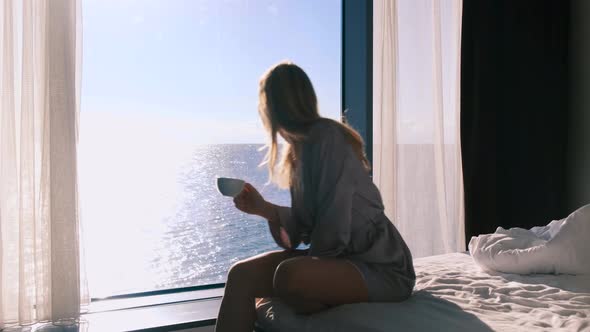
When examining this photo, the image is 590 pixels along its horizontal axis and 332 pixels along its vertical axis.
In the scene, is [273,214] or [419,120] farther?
[419,120]

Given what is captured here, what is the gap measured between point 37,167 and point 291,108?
1136 mm

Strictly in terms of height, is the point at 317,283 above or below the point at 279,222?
below

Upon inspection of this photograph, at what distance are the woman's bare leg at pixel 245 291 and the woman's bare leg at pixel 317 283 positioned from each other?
112 mm

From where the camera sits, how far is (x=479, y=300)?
60.4 inches

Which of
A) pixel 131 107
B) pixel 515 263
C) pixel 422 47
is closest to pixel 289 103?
pixel 515 263

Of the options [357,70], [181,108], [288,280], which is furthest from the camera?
[181,108]

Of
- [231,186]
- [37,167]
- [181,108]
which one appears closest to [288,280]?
[231,186]

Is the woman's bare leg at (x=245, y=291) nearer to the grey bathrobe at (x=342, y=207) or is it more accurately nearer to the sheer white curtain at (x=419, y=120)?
the grey bathrobe at (x=342, y=207)

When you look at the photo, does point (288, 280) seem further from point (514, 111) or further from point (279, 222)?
point (514, 111)

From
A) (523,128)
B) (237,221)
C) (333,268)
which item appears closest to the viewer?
(333,268)

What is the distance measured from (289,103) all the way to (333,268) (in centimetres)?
54

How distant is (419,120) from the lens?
3164 mm

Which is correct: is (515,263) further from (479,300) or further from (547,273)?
(479,300)

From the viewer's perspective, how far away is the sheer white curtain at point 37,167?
205 centimetres
